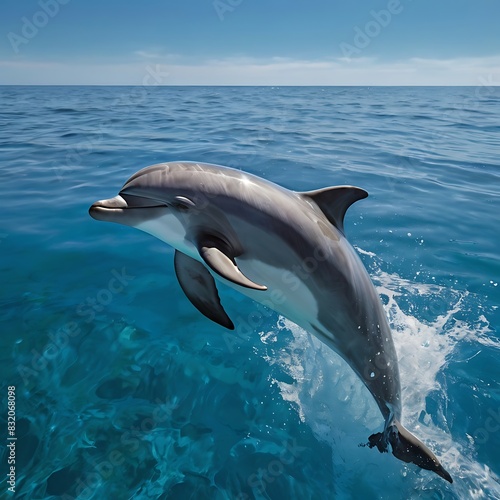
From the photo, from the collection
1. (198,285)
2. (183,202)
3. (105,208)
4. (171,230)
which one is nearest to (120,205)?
(105,208)

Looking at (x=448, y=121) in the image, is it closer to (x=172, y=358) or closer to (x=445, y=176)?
(x=445, y=176)

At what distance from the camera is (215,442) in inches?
192

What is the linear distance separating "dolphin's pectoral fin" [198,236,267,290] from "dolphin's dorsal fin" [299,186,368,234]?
1.15m

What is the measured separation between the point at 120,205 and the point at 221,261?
1.38m

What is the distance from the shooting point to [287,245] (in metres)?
4.21

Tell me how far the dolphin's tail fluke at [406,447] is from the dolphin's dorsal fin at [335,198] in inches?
91.3

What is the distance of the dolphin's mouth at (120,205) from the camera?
427cm

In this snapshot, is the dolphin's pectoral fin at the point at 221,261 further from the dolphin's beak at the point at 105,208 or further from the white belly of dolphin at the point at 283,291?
the dolphin's beak at the point at 105,208

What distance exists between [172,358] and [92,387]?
1081mm

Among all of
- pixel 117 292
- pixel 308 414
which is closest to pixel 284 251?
pixel 308 414

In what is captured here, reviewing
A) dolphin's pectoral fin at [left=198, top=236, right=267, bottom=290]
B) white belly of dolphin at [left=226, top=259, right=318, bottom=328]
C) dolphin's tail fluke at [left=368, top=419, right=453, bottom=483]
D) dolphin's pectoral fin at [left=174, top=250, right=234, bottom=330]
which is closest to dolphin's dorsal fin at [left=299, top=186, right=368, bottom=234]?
white belly of dolphin at [left=226, top=259, right=318, bottom=328]

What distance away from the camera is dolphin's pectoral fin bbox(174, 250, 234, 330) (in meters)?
4.96

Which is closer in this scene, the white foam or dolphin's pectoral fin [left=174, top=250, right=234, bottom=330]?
the white foam

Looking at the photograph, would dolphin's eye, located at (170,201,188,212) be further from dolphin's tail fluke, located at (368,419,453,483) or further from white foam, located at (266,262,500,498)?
dolphin's tail fluke, located at (368,419,453,483)
